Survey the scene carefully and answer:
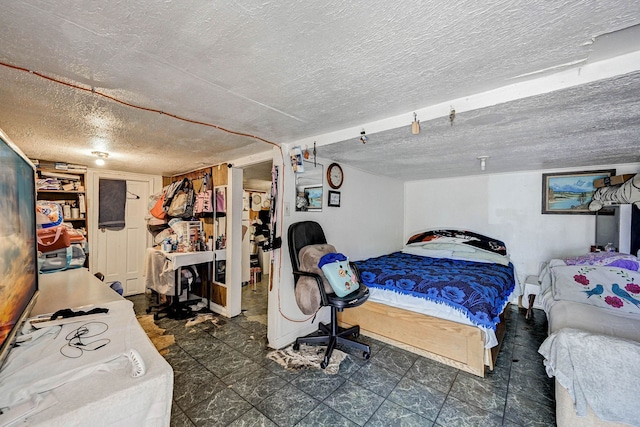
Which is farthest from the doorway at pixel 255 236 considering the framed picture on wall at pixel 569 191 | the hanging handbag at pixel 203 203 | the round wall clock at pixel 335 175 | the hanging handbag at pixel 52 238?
the framed picture on wall at pixel 569 191

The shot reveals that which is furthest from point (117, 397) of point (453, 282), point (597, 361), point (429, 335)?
point (453, 282)

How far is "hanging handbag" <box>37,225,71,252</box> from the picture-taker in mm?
2334

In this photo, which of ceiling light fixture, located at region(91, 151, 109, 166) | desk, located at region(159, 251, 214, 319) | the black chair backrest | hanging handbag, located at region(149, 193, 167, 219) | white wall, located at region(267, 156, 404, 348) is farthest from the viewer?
hanging handbag, located at region(149, 193, 167, 219)

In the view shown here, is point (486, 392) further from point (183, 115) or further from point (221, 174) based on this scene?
point (221, 174)

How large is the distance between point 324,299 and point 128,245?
4177 mm

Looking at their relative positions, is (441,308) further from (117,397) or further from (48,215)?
(48,215)

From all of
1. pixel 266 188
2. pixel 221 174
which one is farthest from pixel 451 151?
pixel 266 188

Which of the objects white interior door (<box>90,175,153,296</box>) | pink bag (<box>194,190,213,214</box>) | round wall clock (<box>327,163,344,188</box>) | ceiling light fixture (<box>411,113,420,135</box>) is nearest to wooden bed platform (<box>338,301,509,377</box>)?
round wall clock (<box>327,163,344,188</box>)

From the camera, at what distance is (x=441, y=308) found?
2510 millimetres

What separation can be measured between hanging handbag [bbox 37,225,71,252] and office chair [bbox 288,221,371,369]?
7.06 feet

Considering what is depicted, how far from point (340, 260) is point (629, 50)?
231 cm

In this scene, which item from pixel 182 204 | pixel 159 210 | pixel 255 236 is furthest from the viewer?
pixel 255 236

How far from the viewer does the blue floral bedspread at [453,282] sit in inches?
92.3

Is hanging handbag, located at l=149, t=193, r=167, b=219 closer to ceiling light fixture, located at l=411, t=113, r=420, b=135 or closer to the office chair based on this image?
the office chair
